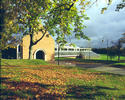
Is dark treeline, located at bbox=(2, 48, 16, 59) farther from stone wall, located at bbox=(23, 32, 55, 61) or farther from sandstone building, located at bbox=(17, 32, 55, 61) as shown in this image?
stone wall, located at bbox=(23, 32, 55, 61)

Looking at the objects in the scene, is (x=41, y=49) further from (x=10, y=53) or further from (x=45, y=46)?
(x=10, y=53)

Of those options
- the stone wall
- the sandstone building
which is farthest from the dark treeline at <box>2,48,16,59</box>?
the stone wall

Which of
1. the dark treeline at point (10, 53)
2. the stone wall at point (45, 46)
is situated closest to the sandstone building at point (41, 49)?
the stone wall at point (45, 46)

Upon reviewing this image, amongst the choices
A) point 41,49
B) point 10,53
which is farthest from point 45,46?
point 10,53

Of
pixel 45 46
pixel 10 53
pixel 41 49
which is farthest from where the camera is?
pixel 45 46

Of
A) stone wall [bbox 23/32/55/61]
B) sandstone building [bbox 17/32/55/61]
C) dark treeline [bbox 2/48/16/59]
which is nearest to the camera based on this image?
dark treeline [bbox 2/48/16/59]

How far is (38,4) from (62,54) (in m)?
32.7

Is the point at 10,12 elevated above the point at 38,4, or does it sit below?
below

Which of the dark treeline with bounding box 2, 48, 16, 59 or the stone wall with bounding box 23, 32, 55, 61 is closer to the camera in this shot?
the dark treeline with bounding box 2, 48, 16, 59

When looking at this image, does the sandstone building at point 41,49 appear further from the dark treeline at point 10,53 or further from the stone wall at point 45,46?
the dark treeline at point 10,53

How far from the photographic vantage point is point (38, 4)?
8.80 metres

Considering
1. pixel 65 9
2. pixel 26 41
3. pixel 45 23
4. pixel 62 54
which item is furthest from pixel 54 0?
pixel 62 54

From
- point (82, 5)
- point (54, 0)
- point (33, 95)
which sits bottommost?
point (33, 95)

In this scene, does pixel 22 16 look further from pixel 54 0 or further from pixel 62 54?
pixel 62 54
